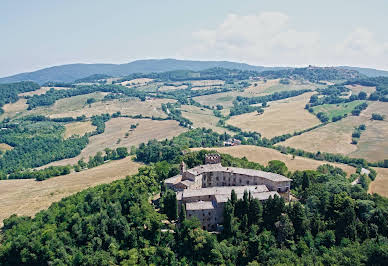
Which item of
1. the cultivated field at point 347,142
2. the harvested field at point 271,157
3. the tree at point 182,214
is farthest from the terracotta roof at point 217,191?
the cultivated field at point 347,142

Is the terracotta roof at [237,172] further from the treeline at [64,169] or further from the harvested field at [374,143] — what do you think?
the harvested field at [374,143]

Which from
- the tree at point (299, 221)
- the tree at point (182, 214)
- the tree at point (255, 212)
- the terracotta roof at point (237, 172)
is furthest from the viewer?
the terracotta roof at point (237, 172)

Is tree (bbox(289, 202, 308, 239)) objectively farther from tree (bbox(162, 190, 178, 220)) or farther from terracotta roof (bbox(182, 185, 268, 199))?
tree (bbox(162, 190, 178, 220))

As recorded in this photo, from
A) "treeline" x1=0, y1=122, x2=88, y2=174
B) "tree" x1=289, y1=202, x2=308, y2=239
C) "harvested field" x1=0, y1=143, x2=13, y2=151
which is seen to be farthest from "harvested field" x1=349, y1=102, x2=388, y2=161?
"harvested field" x1=0, y1=143, x2=13, y2=151

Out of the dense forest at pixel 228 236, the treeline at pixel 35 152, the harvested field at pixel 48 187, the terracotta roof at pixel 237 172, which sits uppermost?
the terracotta roof at pixel 237 172

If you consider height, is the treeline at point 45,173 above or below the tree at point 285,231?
below

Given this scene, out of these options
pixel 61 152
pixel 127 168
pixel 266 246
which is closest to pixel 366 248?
pixel 266 246
